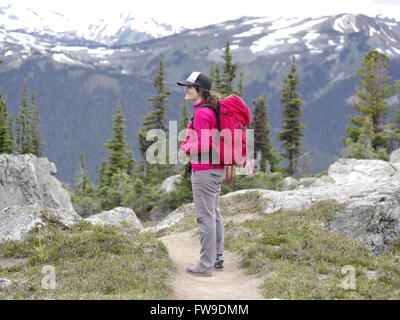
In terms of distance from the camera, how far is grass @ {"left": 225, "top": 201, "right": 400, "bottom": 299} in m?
8.66

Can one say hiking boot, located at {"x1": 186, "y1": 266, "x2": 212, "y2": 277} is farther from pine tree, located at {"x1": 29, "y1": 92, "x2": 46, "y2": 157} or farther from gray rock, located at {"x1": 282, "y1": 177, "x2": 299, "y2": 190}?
pine tree, located at {"x1": 29, "y1": 92, "x2": 46, "y2": 157}

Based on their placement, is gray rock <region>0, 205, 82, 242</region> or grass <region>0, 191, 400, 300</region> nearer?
grass <region>0, 191, 400, 300</region>

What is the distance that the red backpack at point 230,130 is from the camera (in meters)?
9.42

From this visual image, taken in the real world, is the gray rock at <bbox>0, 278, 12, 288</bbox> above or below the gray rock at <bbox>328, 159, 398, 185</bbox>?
above

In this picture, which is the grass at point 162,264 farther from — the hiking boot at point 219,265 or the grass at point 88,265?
the hiking boot at point 219,265

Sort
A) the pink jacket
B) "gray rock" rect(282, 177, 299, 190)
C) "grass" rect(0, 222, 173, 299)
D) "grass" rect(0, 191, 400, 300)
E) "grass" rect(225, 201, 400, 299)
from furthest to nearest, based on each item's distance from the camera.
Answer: "gray rock" rect(282, 177, 299, 190) < the pink jacket < "grass" rect(225, 201, 400, 299) < "grass" rect(0, 191, 400, 300) < "grass" rect(0, 222, 173, 299)

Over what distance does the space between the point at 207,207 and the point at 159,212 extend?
2818cm

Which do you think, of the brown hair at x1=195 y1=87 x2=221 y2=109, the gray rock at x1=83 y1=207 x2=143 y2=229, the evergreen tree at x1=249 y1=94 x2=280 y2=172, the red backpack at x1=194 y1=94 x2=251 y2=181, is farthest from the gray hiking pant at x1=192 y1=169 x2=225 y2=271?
the evergreen tree at x1=249 y1=94 x2=280 y2=172

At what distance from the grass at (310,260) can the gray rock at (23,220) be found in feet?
14.9

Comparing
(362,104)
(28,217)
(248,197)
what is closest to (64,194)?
(248,197)

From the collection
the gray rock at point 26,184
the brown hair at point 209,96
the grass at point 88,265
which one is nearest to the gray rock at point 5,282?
the grass at point 88,265

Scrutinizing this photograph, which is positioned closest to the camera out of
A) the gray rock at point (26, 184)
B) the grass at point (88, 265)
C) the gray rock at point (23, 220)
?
the grass at point (88, 265)

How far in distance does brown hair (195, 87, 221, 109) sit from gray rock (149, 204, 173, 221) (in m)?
28.7

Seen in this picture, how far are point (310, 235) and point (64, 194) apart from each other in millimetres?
16755
